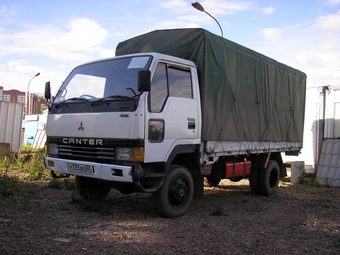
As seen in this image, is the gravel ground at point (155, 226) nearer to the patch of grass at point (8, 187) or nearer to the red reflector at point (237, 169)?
the patch of grass at point (8, 187)

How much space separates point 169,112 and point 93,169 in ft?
4.55

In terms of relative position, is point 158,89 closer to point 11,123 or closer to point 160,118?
point 160,118

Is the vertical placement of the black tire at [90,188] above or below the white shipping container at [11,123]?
below

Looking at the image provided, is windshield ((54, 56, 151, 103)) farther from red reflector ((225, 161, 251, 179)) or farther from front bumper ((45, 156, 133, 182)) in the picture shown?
red reflector ((225, 161, 251, 179))

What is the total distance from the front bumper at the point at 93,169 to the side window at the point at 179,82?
144 cm

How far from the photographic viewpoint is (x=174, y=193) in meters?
5.75

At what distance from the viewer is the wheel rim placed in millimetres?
5750

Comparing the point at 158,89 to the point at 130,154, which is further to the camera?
the point at 158,89

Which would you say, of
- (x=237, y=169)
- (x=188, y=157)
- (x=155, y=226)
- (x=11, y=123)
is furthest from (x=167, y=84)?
(x=11, y=123)

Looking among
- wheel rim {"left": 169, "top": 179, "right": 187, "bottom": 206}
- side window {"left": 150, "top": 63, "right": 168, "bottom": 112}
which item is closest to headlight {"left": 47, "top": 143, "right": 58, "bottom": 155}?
side window {"left": 150, "top": 63, "right": 168, "bottom": 112}

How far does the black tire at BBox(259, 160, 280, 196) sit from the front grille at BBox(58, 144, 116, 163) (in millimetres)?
4549

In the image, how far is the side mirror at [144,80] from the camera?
497cm

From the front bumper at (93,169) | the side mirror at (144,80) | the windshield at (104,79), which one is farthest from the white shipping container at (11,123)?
the side mirror at (144,80)

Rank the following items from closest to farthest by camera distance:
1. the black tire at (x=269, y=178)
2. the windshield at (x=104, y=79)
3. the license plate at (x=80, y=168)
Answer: the license plate at (x=80, y=168)
the windshield at (x=104, y=79)
the black tire at (x=269, y=178)
